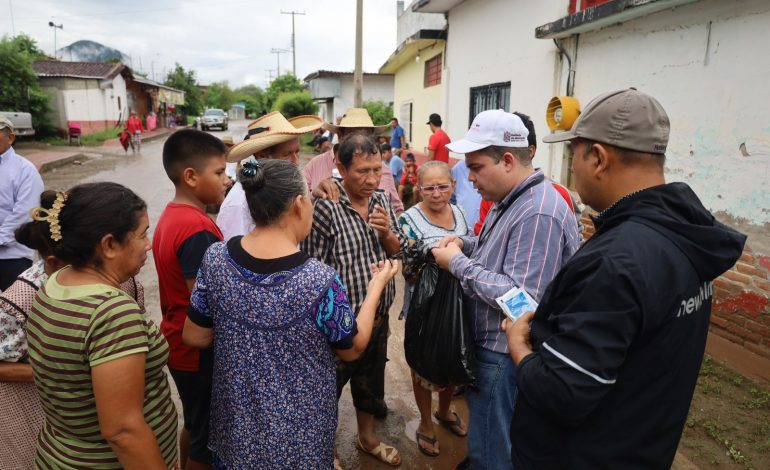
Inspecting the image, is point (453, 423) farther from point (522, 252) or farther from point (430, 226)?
point (522, 252)

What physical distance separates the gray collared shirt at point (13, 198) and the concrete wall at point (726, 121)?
5.54m

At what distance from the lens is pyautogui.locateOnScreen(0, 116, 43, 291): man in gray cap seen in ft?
11.7

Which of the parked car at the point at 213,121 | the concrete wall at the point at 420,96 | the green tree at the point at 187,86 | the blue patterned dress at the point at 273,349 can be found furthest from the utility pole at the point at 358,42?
the green tree at the point at 187,86

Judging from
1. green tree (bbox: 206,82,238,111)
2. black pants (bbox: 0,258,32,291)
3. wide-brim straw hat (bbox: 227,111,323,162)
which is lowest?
black pants (bbox: 0,258,32,291)

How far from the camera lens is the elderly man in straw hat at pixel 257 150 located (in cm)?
256

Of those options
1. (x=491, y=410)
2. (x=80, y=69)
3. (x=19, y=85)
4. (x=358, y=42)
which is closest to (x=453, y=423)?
(x=491, y=410)

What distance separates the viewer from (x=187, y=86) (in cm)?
5272

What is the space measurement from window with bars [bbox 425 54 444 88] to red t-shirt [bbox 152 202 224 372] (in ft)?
33.9

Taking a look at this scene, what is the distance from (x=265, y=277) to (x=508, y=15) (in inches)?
285

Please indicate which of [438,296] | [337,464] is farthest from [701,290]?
[337,464]

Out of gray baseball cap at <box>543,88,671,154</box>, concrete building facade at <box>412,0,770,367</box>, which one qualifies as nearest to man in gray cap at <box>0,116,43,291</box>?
gray baseball cap at <box>543,88,671,154</box>

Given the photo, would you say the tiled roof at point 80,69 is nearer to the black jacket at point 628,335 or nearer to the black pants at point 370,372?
the black pants at point 370,372

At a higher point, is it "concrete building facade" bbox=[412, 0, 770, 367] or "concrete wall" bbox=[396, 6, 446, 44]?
"concrete wall" bbox=[396, 6, 446, 44]

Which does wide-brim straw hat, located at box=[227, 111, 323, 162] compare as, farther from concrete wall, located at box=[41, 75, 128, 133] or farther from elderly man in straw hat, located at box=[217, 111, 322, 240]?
concrete wall, located at box=[41, 75, 128, 133]
